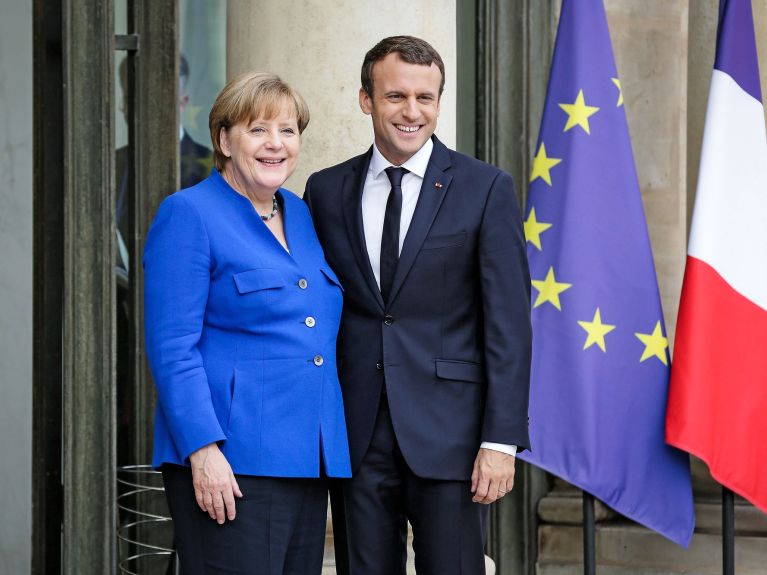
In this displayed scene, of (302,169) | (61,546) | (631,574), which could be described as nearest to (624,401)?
(631,574)

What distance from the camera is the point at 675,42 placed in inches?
215

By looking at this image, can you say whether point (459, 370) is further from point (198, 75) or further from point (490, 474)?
point (198, 75)

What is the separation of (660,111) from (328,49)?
1.78 meters

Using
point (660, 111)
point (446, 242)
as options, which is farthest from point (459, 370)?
point (660, 111)

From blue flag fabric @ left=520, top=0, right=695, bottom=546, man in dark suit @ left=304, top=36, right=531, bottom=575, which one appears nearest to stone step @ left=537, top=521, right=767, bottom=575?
blue flag fabric @ left=520, top=0, right=695, bottom=546

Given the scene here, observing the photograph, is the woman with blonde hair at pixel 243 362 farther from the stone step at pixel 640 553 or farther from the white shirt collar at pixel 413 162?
the stone step at pixel 640 553

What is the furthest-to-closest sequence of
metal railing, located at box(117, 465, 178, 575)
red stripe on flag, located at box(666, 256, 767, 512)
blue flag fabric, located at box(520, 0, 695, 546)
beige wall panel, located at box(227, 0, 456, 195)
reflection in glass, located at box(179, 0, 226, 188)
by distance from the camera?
1. reflection in glass, located at box(179, 0, 226, 188)
2. metal railing, located at box(117, 465, 178, 575)
3. blue flag fabric, located at box(520, 0, 695, 546)
4. red stripe on flag, located at box(666, 256, 767, 512)
5. beige wall panel, located at box(227, 0, 456, 195)

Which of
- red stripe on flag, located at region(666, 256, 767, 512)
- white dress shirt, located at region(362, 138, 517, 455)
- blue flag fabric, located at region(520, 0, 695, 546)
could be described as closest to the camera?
white dress shirt, located at region(362, 138, 517, 455)

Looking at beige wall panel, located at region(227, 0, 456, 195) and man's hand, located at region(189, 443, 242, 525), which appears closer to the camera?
man's hand, located at region(189, 443, 242, 525)

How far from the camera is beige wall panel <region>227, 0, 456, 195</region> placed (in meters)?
4.38

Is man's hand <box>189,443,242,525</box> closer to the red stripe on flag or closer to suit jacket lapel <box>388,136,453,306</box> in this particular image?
suit jacket lapel <box>388,136,453,306</box>

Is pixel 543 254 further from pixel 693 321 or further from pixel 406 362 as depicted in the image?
pixel 406 362

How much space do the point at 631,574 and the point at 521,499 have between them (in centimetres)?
60

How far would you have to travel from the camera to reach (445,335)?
10.5 feet
